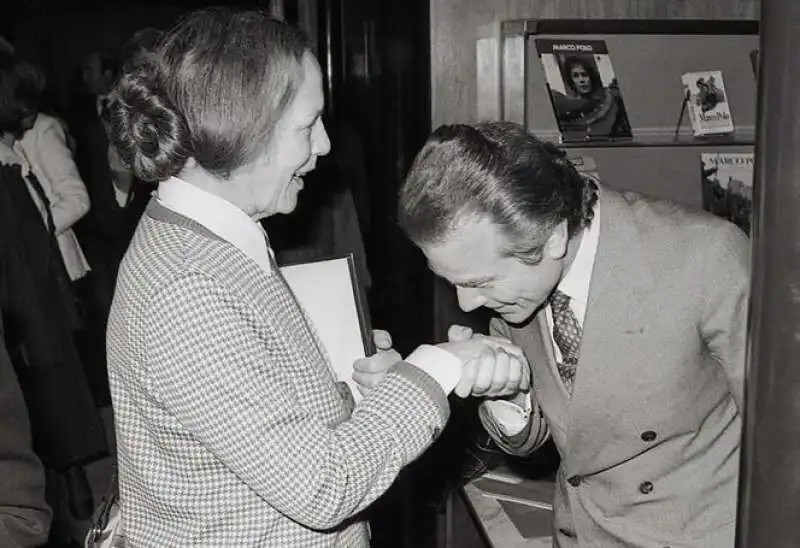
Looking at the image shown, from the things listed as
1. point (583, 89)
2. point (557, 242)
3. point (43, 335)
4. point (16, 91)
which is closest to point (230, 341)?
point (557, 242)

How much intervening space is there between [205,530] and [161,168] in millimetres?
516

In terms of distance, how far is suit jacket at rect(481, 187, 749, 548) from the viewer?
1.50 m

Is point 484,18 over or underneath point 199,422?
over

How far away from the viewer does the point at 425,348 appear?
1.45 m

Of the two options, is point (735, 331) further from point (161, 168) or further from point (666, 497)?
point (161, 168)

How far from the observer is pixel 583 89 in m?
2.84

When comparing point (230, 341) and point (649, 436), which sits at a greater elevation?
point (230, 341)

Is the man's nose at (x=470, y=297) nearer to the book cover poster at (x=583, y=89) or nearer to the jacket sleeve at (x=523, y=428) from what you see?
the jacket sleeve at (x=523, y=428)

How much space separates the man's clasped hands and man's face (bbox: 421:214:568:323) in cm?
7

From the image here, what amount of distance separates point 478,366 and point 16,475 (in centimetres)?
69

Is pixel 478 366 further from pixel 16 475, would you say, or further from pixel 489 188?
pixel 16 475

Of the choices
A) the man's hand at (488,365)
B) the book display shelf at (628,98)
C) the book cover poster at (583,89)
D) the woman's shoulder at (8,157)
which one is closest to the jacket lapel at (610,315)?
the man's hand at (488,365)

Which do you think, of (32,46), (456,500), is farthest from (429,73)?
A: (32,46)

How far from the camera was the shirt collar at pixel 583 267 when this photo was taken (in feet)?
5.24
